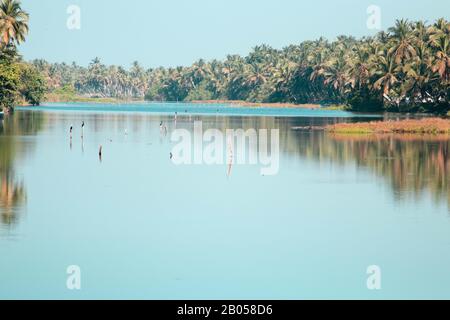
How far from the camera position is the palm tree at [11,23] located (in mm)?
98312

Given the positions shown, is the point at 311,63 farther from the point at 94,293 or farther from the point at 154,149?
the point at 94,293

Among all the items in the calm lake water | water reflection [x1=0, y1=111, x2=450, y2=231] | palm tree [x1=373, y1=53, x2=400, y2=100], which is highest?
palm tree [x1=373, y1=53, x2=400, y2=100]

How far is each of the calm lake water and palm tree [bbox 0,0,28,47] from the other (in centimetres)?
4882

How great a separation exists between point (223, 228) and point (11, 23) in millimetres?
75329

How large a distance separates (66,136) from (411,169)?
114ft

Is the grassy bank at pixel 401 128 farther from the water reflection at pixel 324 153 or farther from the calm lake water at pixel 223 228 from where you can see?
the calm lake water at pixel 223 228

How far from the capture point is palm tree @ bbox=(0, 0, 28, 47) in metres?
98.3

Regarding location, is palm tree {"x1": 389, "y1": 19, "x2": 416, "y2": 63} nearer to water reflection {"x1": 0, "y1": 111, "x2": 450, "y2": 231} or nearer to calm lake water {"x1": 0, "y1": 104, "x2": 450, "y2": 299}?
water reflection {"x1": 0, "y1": 111, "x2": 450, "y2": 231}

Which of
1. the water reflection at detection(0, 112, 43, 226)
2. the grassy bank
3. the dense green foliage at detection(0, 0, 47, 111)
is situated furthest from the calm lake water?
the dense green foliage at detection(0, 0, 47, 111)

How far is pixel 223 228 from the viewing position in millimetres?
28953

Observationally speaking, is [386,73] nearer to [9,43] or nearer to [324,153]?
[9,43]

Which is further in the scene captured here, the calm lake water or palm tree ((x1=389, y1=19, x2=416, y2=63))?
palm tree ((x1=389, y1=19, x2=416, y2=63))

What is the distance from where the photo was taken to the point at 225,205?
3416 cm

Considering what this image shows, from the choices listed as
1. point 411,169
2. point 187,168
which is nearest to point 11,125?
point 187,168
